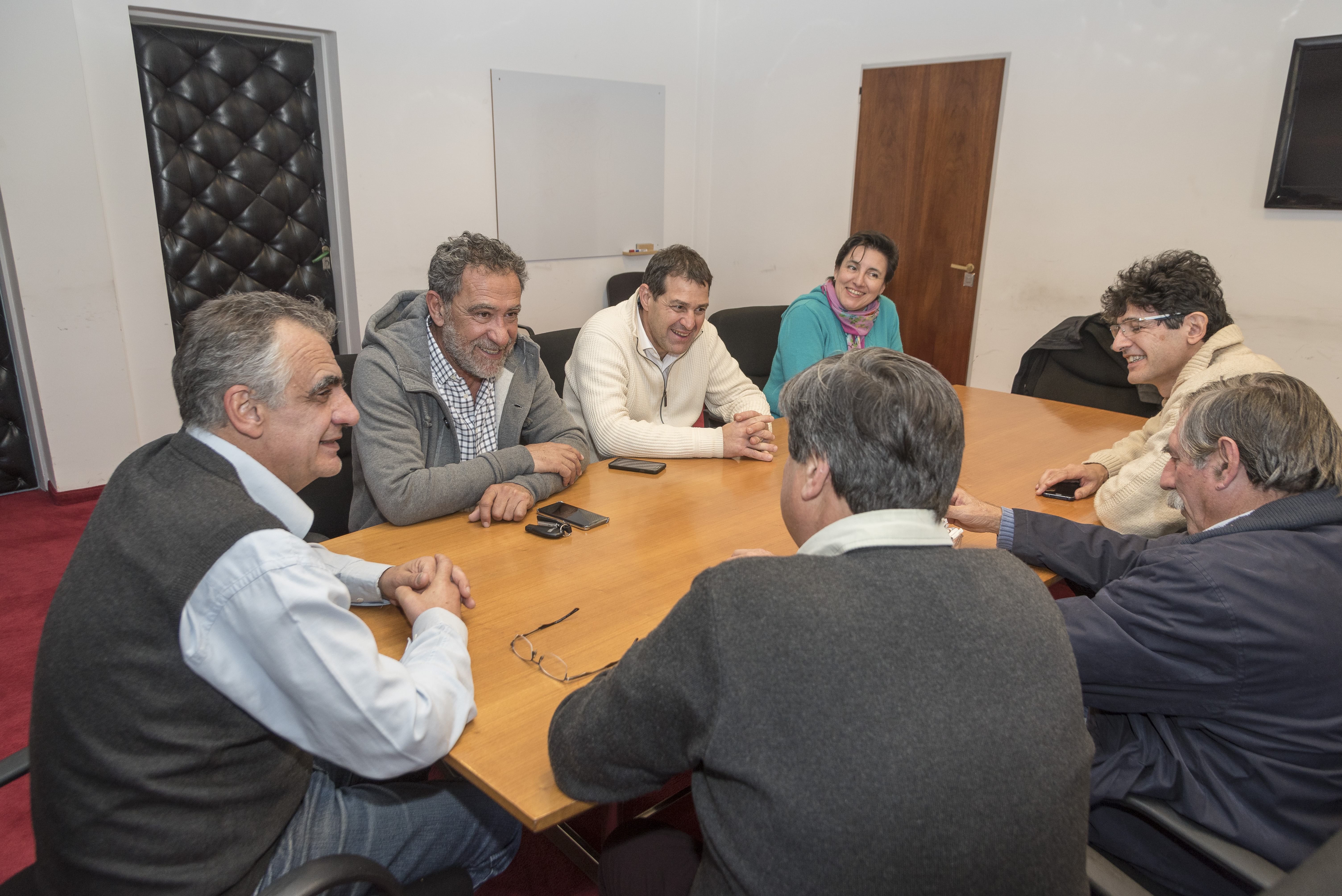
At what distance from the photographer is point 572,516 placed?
1.97 m

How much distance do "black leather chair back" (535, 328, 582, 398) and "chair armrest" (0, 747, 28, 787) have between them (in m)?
1.93

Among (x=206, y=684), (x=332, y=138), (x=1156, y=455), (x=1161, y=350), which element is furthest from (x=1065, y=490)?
(x=332, y=138)

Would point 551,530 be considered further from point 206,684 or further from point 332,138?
point 332,138

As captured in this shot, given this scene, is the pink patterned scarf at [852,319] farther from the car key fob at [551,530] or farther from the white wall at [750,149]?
the car key fob at [551,530]

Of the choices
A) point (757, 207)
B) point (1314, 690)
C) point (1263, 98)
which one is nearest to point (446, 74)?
point (757, 207)

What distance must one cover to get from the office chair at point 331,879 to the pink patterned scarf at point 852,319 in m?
2.57

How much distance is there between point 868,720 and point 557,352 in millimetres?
2358

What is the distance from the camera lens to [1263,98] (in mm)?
3770

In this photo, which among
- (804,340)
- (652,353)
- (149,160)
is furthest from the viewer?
(149,160)

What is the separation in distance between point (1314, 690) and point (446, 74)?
15.6 feet

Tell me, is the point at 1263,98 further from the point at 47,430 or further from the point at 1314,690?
the point at 47,430

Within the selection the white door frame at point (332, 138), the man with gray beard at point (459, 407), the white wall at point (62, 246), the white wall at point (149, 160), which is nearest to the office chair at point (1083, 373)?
the man with gray beard at point (459, 407)

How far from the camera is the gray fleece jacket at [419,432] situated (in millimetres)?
1957

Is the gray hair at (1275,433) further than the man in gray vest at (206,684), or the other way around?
the gray hair at (1275,433)
